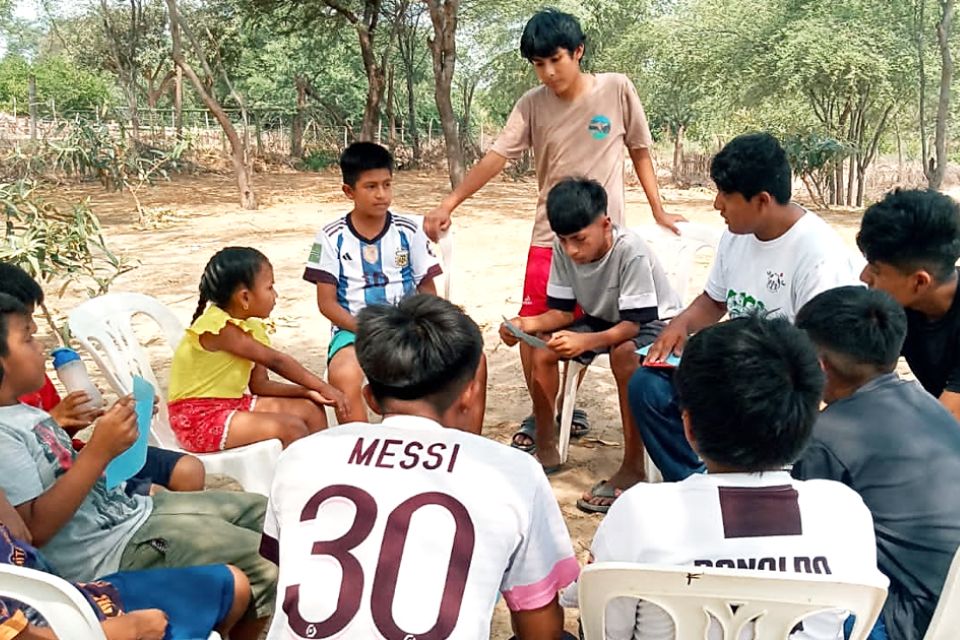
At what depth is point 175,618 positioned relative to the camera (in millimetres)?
1770

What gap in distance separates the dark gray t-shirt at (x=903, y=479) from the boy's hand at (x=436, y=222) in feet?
7.21

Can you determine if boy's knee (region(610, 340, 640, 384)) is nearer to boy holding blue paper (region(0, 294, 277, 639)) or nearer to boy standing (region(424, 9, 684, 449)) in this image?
boy standing (region(424, 9, 684, 449))

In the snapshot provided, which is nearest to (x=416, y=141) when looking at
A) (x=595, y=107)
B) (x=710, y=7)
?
(x=710, y=7)

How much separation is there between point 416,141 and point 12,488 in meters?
20.8

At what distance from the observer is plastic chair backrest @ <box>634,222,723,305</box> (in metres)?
4.14

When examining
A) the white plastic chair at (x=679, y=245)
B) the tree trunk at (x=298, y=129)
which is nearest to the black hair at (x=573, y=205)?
the white plastic chair at (x=679, y=245)

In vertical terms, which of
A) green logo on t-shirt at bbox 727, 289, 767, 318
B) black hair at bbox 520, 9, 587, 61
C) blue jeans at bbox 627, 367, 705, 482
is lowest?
blue jeans at bbox 627, 367, 705, 482

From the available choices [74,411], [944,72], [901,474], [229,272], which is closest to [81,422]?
[74,411]

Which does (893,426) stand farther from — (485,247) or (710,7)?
(710,7)

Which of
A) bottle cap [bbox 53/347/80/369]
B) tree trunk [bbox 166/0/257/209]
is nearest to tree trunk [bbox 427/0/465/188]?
tree trunk [bbox 166/0/257/209]

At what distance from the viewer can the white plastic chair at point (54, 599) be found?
134 centimetres

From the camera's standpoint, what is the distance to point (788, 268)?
282 centimetres

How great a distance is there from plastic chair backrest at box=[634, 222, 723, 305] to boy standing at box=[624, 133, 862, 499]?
106cm

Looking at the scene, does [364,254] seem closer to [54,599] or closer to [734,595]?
[54,599]
